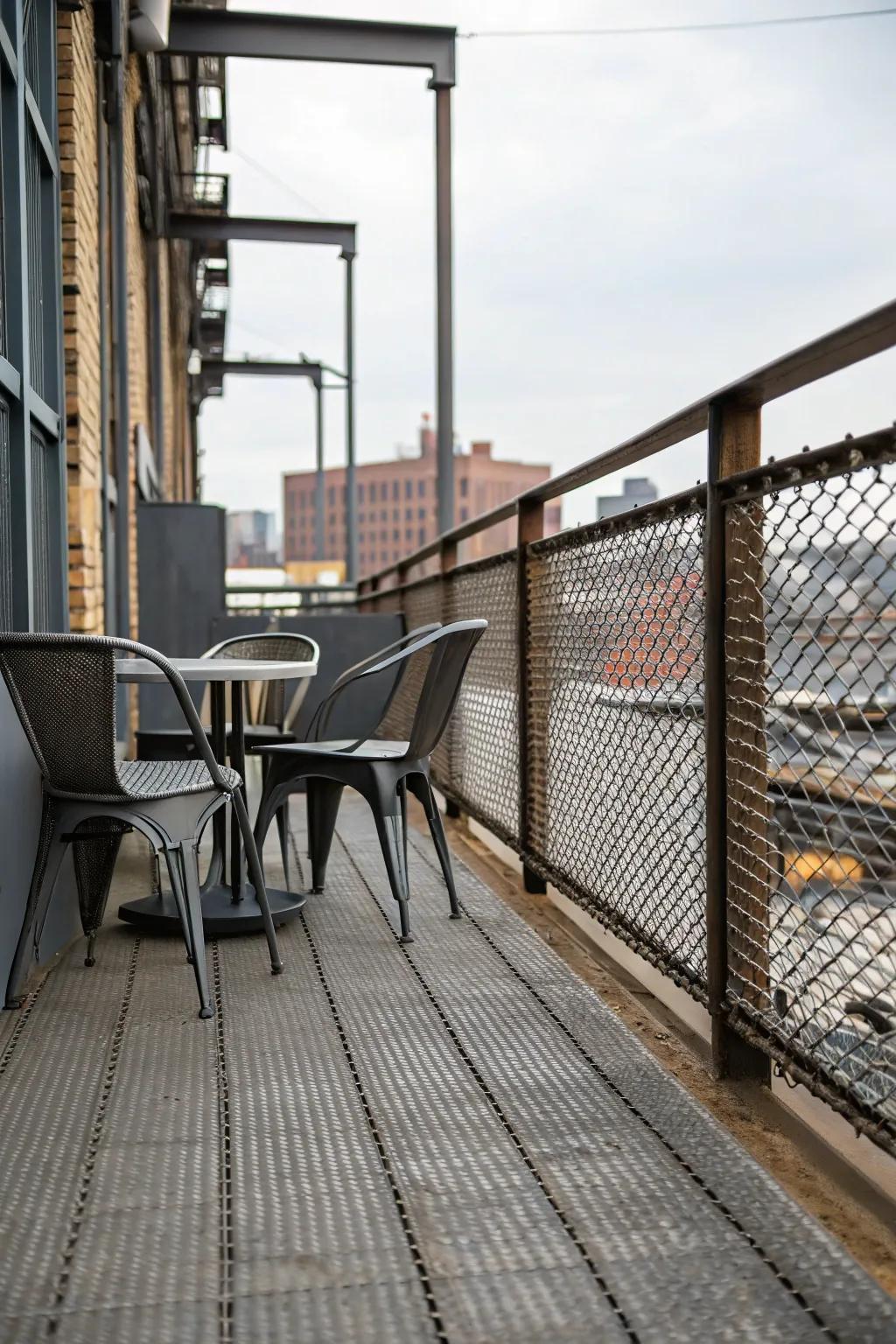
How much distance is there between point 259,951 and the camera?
116 inches

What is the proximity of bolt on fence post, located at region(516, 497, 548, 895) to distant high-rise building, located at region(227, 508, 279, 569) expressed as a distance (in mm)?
56156

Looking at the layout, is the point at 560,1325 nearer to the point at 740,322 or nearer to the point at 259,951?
the point at 259,951

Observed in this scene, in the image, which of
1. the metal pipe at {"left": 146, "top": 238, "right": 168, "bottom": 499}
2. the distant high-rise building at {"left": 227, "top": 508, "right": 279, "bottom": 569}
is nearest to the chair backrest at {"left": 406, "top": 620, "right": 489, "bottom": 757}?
the metal pipe at {"left": 146, "top": 238, "right": 168, "bottom": 499}

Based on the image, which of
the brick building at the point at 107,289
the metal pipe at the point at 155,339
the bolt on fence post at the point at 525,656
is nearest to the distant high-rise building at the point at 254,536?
the metal pipe at the point at 155,339

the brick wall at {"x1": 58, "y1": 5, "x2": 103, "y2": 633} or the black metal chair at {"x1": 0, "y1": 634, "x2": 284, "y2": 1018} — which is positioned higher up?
the brick wall at {"x1": 58, "y1": 5, "x2": 103, "y2": 633}

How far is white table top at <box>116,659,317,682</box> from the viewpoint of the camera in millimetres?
2827

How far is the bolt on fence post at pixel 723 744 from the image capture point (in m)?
1.93

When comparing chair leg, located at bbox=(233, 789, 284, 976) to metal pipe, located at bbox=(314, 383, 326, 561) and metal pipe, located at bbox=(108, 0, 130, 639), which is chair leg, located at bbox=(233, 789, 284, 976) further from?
metal pipe, located at bbox=(314, 383, 326, 561)

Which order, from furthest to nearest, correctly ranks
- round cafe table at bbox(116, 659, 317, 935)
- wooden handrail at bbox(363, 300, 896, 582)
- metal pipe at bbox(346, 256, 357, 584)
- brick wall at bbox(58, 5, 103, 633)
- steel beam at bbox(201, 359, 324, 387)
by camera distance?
steel beam at bbox(201, 359, 324, 387) → metal pipe at bbox(346, 256, 357, 584) → brick wall at bbox(58, 5, 103, 633) → round cafe table at bbox(116, 659, 317, 935) → wooden handrail at bbox(363, 300, 896, 582)

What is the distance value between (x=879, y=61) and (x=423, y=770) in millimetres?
59062

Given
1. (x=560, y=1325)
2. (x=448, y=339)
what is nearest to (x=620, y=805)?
(x=560, y=1325)

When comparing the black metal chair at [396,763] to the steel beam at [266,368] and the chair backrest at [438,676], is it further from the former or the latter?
the steel beam at [266,368]

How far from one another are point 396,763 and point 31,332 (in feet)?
5.50

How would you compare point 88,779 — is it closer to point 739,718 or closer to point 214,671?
point 214,671
